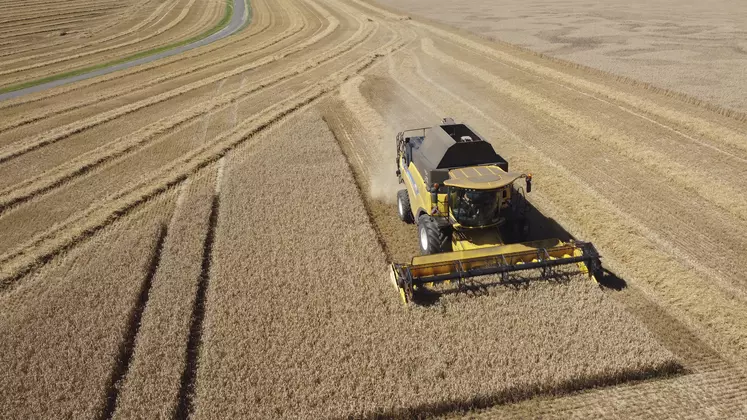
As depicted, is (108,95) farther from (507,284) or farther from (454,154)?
(507,284)

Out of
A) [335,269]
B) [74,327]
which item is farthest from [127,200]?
[335,269]

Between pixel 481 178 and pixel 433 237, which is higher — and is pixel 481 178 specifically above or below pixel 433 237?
above

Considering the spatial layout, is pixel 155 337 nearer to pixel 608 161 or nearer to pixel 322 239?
pixel 322 239

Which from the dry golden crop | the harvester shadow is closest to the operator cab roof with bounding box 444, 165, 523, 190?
the harvester shadow

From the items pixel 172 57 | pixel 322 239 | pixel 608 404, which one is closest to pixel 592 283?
pixel 608 404

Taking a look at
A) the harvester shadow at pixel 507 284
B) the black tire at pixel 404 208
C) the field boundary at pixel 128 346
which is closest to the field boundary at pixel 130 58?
the field boundary at pixel 128 346

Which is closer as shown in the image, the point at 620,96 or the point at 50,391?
the point at 50,391

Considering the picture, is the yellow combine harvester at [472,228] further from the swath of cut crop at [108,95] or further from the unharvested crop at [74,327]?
the swath of cut crop at [108,95]
